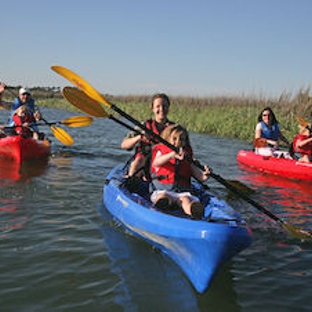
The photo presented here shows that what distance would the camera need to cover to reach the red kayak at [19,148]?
783 cm

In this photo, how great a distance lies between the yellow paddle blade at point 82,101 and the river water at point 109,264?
123 cm

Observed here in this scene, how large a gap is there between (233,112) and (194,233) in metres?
13.3

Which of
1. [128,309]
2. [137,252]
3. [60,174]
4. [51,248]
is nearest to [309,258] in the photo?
[137,252]

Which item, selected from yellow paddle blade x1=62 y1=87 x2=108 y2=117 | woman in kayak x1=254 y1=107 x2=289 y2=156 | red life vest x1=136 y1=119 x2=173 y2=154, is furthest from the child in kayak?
woman in kayak x1=254 y1=107 x2=289 y2=156

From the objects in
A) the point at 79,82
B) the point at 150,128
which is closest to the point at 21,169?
the point at 79,82

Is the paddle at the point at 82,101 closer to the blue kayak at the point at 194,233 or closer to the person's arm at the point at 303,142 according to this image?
the blue kayak at the point at 194,233

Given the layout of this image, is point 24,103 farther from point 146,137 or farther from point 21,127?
point 146,137

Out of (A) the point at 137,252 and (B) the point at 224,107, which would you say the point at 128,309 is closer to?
(A) the point at 137,252

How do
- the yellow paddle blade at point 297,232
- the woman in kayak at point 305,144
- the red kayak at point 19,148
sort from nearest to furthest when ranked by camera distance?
the yellow paddle blade at point 297,232, the woman in kayak at point 305,144, the red kayak at point 19,148

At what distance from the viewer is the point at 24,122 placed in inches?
336

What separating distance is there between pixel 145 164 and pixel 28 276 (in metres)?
2.02

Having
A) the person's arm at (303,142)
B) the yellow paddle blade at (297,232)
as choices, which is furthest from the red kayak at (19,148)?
the yellow paddle blade at (297,232)

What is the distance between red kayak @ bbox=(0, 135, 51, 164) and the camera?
7832 millimetres

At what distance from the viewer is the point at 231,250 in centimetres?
274
